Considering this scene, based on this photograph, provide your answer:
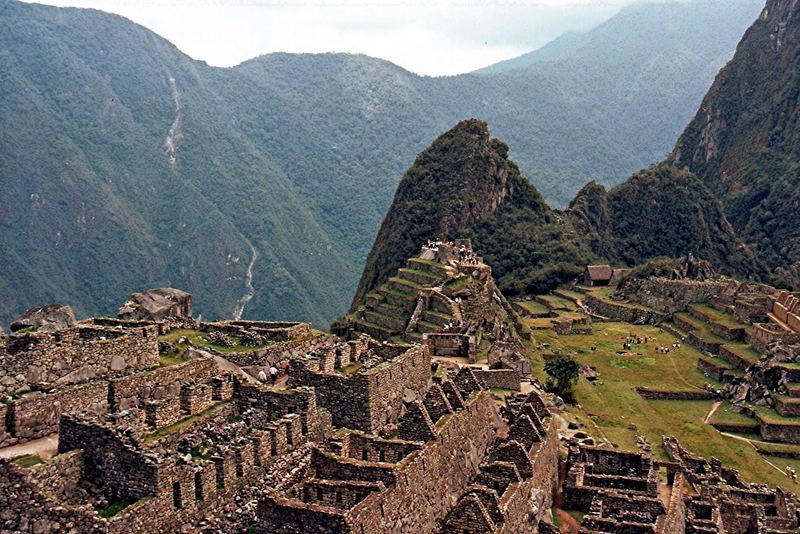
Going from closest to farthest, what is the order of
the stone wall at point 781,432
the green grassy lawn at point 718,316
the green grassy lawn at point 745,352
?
the stone wall at point 781,432
the green grassy lawn at point 745,352
the green grassy lawn at point 718,316

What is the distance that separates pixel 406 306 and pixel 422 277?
4.76 metres

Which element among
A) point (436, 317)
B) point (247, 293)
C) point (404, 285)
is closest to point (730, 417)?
point (436, 317)

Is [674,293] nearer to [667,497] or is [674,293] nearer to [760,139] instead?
[667,497]

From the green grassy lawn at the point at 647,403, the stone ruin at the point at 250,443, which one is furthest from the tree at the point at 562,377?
the stone ruin at the point at 250,443

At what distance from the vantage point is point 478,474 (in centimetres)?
2225

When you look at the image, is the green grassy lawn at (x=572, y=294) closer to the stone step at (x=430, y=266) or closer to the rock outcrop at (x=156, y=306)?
the stone step at (x=430, y=266)

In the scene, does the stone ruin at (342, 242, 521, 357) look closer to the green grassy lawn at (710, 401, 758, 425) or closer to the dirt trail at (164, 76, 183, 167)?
the green grassy lawn at (710, 401, 758, 425)

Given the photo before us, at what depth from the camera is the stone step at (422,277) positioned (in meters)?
61.2

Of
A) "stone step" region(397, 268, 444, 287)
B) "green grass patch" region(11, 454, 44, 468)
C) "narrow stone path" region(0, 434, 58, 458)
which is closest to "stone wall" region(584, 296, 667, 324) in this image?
"stone step" region(397, 268, 444, 287)

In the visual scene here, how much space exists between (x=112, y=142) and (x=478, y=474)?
69054 mm

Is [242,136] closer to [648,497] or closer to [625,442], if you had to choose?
[625,442]

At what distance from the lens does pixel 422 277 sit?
207 feet

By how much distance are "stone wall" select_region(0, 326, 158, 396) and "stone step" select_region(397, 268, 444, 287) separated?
135 feet

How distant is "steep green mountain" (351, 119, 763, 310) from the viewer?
322 feet
